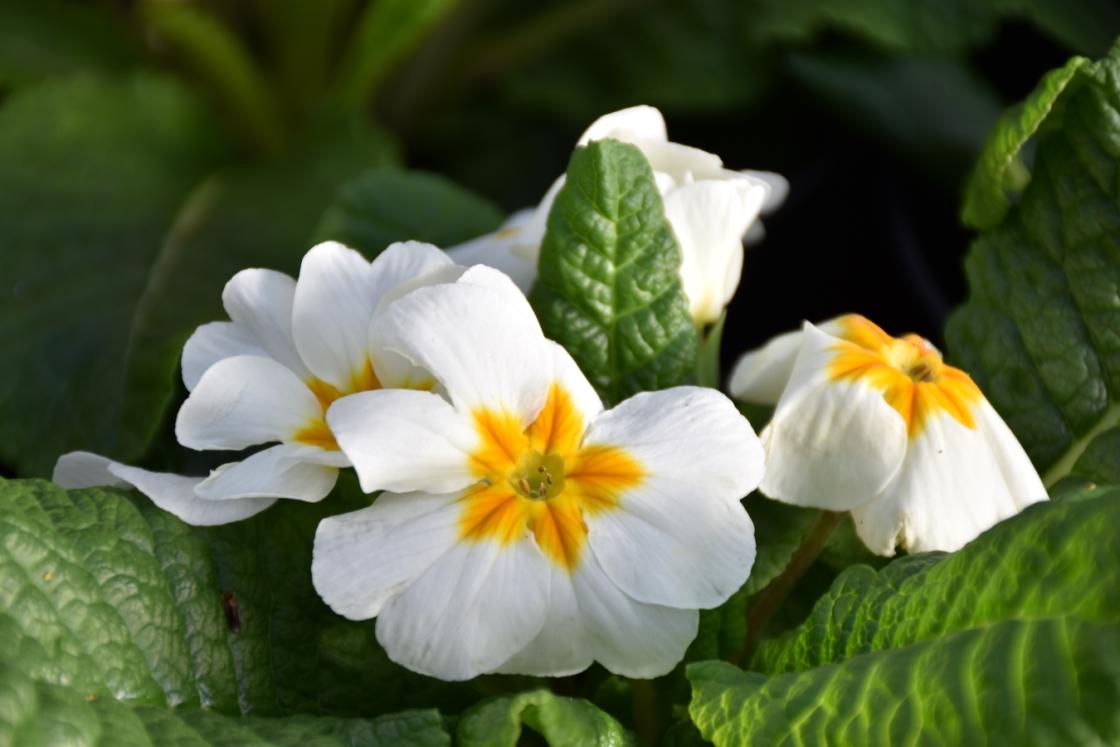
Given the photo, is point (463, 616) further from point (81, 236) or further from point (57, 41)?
point (57, 41)

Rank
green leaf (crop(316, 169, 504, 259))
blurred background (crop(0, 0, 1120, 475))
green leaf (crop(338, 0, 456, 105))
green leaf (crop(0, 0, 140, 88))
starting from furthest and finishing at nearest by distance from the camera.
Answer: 1. green leaf (crop(0, 0, 140, 88))
2. green leaf (crop(338, 0, 456, 105))
3. blurred background (crop(0, 0, 1120, 475))
4. green leaf (crop(316, 169, 504, 259))

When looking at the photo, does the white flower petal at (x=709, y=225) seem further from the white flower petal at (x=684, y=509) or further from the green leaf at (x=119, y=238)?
the green leaf at (x=119, y=238)

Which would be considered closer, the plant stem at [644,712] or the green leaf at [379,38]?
the plant stem at [644,712]

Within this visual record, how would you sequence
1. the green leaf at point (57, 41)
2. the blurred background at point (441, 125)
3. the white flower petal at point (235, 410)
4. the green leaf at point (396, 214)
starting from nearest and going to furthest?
the white flower petal at point (235, 410), the green leaf at point (396, 214), the blurred background at point (441, 125), the green leaf at point (57, 41)

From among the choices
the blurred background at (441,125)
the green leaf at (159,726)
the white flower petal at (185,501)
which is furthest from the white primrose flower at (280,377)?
the blurred background at (441,125)

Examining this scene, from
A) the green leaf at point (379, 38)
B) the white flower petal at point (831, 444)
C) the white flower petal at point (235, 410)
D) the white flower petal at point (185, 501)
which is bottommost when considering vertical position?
the white flower petal at point (831, 444)

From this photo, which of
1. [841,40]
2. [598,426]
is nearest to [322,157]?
[841,40]

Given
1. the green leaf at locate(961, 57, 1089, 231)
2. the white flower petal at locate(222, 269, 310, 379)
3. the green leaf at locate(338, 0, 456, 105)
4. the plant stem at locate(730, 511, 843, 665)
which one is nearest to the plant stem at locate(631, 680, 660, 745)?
the plant stem at locate(730, 511, 843, 665)

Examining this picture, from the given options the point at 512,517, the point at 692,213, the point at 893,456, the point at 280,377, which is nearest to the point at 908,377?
the point at 893,456

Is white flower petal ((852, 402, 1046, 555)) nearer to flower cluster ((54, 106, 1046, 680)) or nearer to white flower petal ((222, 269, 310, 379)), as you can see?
flower cluster ((54, 106, 1046, 680))
